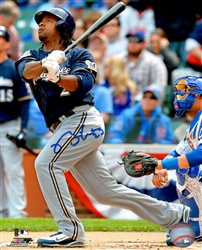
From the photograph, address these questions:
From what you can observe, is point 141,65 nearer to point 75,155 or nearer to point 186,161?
point 75,155

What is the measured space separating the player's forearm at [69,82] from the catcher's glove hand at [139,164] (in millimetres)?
705

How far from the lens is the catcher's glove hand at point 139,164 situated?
5.24 m

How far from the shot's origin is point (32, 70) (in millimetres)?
5184

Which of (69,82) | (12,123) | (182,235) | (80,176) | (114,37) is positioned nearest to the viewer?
(69,82)

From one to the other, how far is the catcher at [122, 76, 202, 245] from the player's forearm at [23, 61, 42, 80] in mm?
951

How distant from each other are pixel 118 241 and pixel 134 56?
551 centimetres

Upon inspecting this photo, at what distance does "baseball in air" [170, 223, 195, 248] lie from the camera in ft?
17.7

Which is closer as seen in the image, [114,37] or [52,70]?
[52,70]

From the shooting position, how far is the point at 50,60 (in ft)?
16.4

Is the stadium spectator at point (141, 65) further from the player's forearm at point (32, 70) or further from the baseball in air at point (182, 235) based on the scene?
the player's forearm at point (32, 70)

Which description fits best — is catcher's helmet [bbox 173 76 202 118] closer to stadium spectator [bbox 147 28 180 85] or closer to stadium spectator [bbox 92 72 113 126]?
stadium spectator [bbox 92 72 113 126]

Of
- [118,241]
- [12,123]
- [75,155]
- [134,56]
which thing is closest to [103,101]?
[134,56]

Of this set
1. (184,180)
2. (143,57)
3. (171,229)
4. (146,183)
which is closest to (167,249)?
(171,229)
